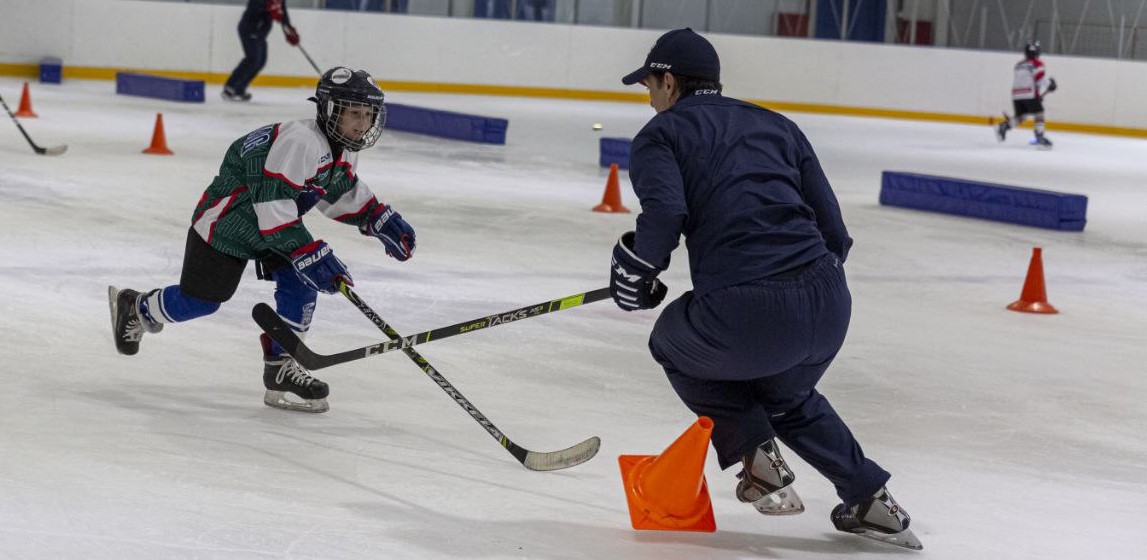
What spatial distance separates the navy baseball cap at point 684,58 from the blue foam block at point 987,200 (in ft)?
21.1

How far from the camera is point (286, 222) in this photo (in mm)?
3482

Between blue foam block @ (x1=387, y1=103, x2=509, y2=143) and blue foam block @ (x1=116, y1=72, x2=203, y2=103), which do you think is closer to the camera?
blue foam block @ (x1=387, y1=103, x2=509, y2=143)

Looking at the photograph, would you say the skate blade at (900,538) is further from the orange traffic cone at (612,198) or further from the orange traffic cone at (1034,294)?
the orange traffic cone at (612,198)

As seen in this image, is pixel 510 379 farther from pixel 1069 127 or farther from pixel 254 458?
pixel 1069 127

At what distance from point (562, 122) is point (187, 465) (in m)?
12.2

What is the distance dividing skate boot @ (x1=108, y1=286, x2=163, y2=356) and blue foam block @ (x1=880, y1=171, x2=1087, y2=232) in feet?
20.7

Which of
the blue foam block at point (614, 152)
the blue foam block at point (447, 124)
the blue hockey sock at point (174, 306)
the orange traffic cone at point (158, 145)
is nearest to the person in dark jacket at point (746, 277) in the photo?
the blue hockey sock at point (174, 306)

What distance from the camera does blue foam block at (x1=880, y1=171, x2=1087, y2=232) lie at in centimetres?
883

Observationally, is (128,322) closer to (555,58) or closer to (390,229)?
(390,229)

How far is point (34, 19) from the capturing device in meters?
16.2

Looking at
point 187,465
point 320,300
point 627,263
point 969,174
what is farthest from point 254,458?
point 969,174

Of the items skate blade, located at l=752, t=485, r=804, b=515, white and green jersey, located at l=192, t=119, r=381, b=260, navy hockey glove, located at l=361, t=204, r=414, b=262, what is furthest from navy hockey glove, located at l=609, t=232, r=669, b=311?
navy hockey glove, located at l=361, t=204, r=414, b=262

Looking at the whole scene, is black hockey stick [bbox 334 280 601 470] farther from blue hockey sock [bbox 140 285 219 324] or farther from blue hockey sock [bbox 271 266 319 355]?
blue hockey sock [bbox 140 285 219 324]

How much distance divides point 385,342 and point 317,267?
241mm
